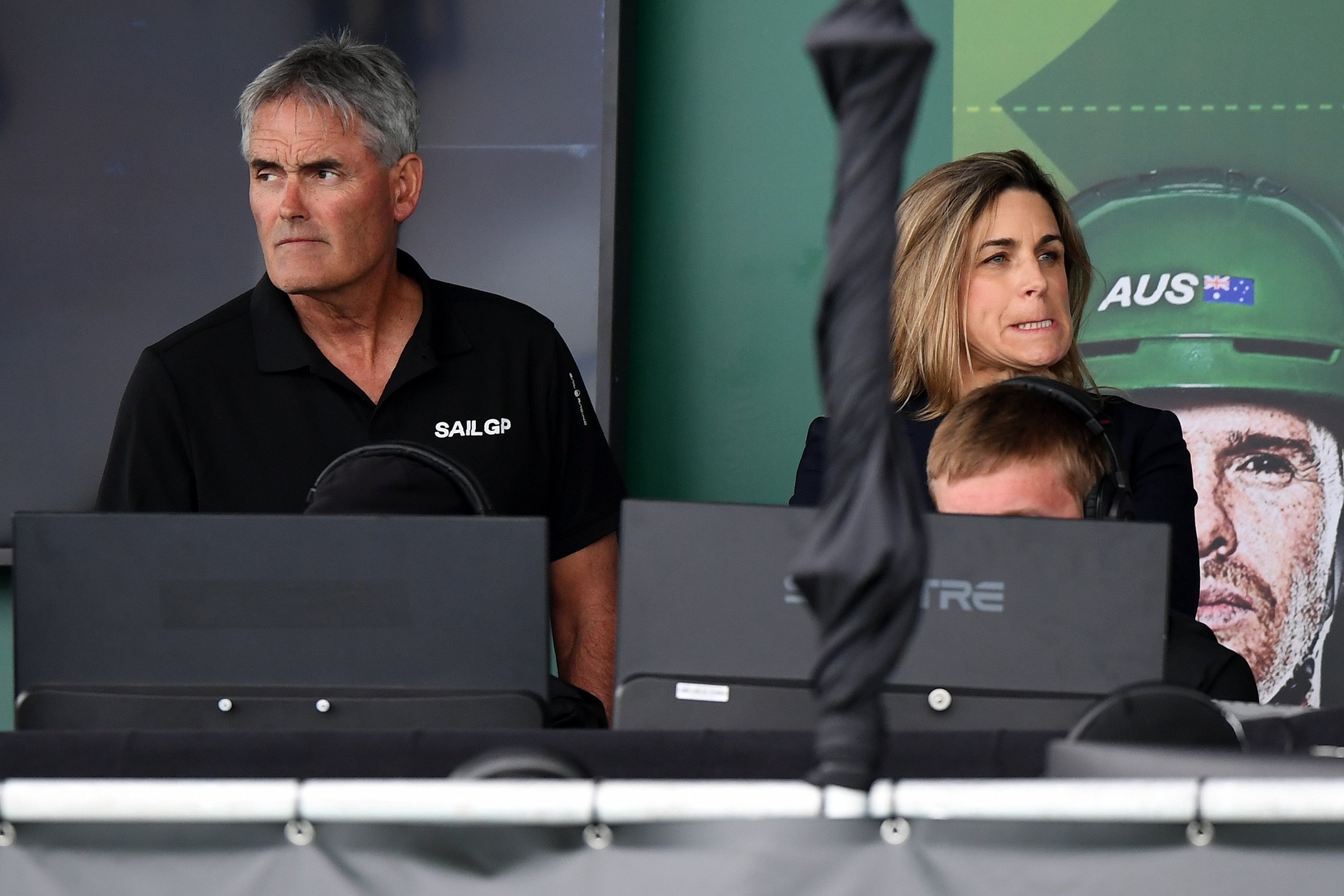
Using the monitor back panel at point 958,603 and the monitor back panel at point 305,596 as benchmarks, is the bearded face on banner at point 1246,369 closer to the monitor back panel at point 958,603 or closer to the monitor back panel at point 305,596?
the monitor back panel at point 958,603

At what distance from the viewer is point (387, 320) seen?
2.17m

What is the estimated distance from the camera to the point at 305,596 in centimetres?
107

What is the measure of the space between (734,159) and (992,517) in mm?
1717

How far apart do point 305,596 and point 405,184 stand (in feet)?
4.08

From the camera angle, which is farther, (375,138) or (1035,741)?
(375,138)

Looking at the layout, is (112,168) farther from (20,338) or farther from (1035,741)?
(1035,741)

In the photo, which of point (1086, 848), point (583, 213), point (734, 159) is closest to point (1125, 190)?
point (734, 159)

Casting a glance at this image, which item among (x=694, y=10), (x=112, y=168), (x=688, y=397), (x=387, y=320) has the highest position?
(x=694, y=10)

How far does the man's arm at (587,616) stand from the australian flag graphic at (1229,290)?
44.3 inches

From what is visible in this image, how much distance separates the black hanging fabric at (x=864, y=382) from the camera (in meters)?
0.55

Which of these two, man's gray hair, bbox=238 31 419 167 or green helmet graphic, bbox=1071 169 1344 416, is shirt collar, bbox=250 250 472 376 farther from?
green helmet graphic, bbox=1071 169 1344 416

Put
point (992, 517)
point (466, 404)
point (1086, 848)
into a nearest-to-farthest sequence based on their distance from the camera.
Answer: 1. point (1086, 848)
2. point (992, 517)
3. point (466, 404)

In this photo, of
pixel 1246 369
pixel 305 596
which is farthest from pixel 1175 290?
pixel 305 596

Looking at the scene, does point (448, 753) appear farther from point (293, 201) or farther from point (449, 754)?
point (293, 201)
